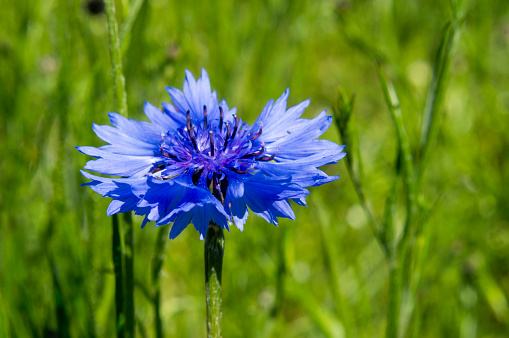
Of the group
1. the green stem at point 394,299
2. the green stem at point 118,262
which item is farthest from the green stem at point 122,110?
the green stem at point 394,299

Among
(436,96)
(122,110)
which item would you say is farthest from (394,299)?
(122,110)

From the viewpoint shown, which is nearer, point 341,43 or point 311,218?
point 311,218

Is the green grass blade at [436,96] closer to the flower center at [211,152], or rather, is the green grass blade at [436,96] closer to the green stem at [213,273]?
the flower center at [211,152]

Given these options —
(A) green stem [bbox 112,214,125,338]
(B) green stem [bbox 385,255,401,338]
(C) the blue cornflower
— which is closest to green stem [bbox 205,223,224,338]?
(C) the blue cornflower

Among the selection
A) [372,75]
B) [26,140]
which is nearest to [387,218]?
[26,140]

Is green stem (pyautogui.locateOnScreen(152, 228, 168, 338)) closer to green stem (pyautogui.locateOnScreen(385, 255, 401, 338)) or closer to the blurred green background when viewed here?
the blurred green background

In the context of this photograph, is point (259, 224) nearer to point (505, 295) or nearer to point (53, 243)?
point (53, 243)
